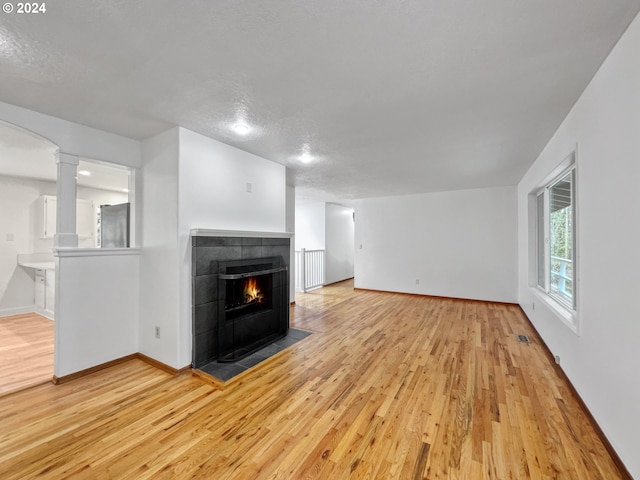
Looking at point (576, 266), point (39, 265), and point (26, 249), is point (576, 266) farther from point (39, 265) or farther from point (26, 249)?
point (26, 249)

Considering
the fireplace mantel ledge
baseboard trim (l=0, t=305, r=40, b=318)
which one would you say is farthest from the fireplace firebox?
baseboard trim (l=0, t=305, r=40, b=318)

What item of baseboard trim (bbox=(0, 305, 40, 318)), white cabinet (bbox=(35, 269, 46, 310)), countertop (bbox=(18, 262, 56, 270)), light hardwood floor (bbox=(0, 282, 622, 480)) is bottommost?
light hardwood floor (bbox=(0, 282, 622, 480))

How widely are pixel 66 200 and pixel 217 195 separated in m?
1.38

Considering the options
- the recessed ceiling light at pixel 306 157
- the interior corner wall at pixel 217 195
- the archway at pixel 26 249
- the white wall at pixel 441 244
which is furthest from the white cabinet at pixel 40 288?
the white wall at pixel 441 244

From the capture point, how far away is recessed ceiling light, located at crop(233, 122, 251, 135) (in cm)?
266

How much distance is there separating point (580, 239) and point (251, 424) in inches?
115

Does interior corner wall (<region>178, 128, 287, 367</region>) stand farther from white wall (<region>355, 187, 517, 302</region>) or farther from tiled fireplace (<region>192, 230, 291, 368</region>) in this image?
white wall (<region>355, 187, 517, 302</region>)

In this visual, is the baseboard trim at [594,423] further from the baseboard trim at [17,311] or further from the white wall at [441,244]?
the baseboard trim at [17,311]

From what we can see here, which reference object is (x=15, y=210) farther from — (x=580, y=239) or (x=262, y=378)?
(x=580, y=239)

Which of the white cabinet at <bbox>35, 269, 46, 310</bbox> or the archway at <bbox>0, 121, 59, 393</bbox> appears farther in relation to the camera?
the white cabinet at <bbox>35, 269, 46, 310</bbox>

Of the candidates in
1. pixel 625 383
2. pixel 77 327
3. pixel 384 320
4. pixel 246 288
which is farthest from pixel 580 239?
pixel 77 327

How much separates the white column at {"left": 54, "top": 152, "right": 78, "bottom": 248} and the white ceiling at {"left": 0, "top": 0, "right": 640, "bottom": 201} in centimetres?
43

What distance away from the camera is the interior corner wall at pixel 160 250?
2.73 metres

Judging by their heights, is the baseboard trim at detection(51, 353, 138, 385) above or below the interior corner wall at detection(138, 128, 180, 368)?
below
